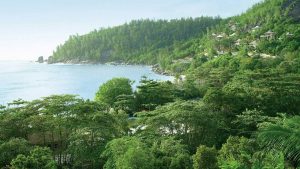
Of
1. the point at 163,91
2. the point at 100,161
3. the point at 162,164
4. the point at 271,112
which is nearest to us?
the point at 162,164

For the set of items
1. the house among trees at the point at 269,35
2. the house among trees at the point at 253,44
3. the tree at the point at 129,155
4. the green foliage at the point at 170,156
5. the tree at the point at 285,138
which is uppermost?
the house among trees at the point at 269,35

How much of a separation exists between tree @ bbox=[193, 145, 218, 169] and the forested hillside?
147090mm

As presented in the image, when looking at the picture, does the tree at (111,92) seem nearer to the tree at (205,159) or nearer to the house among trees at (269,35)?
the tree at (205,159)

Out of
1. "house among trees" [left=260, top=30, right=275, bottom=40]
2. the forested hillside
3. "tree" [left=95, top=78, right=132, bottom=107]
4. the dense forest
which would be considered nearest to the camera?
the dense forest

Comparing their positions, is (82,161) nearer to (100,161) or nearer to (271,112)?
(100,161)

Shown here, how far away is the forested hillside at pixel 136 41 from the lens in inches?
6870

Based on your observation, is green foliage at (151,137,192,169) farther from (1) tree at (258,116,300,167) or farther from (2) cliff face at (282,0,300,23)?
(2) cliff face at (282,0,300,23)

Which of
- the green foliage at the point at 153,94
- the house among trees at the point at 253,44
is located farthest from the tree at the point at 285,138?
the house among trees at the point at 253,44

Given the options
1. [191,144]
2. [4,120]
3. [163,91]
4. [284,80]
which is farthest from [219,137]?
[163,91]

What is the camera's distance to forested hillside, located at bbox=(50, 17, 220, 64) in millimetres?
174500

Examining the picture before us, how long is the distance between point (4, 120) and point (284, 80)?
20676mm

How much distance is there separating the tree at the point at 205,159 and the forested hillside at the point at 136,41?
147 m

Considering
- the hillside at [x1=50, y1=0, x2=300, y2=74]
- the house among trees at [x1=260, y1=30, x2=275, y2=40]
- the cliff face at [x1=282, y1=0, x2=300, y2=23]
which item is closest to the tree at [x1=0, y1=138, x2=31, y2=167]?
the hillside at [x1=50, y1=0, x2=300, y2=74]

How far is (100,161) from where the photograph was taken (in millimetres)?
19094
